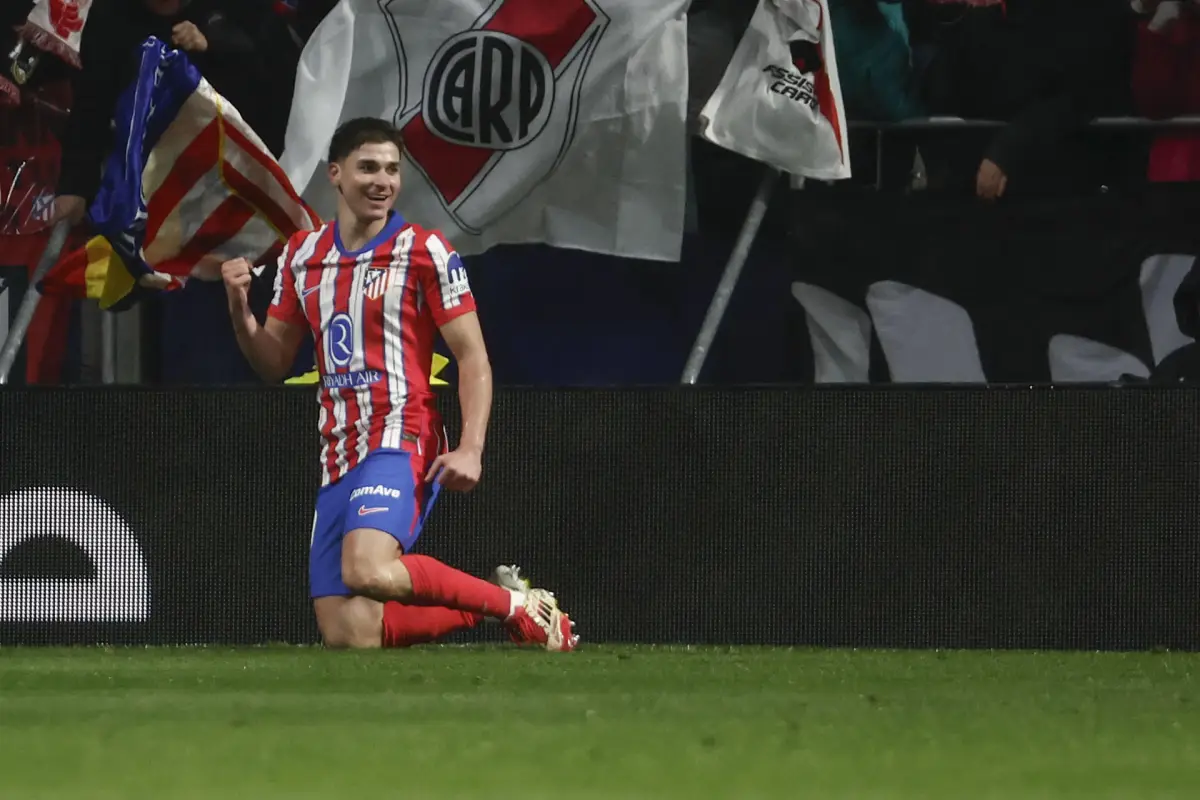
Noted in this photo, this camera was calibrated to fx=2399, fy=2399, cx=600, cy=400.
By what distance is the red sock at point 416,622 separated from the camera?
7.77m

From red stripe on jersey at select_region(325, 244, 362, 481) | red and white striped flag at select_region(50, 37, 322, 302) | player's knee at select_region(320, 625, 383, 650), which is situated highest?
red and white striped flag at select_region(50, 37, 322, 302)

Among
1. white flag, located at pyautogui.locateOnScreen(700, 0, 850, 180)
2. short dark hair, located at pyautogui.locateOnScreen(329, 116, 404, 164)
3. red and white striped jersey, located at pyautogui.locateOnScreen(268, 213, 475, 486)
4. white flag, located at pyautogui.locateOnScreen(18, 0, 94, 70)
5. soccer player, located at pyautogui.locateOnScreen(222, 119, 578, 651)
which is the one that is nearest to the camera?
soccer player, located at pyautogui.locateOnScreen(222, 119, 578, 651)

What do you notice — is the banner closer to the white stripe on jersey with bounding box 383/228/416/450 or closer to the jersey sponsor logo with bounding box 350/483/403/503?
the white stripe on jersey with bounding box 383/228/416/450

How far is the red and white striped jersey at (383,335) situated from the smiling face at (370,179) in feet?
0.30

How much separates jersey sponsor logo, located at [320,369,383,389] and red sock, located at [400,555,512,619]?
571 millimetres

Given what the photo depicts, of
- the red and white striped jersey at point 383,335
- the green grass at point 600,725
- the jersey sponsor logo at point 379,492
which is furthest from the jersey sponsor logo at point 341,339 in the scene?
the green grass at point 600,725

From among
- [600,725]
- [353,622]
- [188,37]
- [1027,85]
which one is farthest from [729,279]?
[600,725]

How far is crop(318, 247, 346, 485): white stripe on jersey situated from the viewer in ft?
25.3

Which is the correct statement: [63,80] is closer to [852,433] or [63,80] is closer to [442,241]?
[442,241]

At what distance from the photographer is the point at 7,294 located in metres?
9.33

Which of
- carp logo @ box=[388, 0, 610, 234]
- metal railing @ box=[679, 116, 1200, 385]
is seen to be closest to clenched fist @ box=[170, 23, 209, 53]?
carp logo @ box=[388, 0, 610, 234]

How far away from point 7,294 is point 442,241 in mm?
2409

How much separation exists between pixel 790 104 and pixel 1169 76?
54.9 inches

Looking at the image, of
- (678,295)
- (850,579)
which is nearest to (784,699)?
(850,579)
